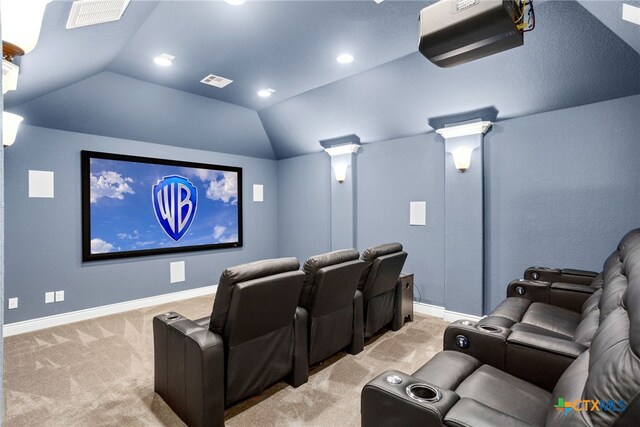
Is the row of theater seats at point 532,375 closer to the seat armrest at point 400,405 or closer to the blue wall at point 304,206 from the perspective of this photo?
the seat armrest at point 400,405

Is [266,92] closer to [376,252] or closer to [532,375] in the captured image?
[376,252]

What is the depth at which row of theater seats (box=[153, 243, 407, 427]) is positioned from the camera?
1871 millimetres

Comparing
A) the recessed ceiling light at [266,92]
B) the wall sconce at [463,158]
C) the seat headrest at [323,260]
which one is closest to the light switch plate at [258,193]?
the recessed ceiling light at [266,92]

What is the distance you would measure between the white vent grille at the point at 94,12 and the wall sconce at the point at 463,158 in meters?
3.37

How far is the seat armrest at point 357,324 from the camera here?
9.57 ft

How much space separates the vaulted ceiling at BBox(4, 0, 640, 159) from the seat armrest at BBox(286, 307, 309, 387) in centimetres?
232

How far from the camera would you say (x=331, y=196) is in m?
5.29

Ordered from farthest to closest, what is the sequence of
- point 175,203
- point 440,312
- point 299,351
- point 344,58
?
point 175,203
point 440,312
point 344,58
point 299,351

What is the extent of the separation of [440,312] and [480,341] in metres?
2.35

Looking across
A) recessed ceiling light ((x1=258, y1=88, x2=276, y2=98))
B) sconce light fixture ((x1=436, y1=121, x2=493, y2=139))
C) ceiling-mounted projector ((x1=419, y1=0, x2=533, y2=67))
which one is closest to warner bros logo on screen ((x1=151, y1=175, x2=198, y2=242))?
recessed ceiling light ((x1=258, y1=88, x2=276, y2=98))

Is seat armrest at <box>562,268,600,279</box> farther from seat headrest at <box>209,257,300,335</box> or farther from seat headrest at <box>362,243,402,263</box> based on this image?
seat headrest at <box>209,257,300,335</box>

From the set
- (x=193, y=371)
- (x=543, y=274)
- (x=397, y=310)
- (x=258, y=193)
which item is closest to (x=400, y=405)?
(x=193, y=371)

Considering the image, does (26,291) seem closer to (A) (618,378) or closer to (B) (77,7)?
(B) (77,7)

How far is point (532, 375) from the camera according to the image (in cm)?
167
